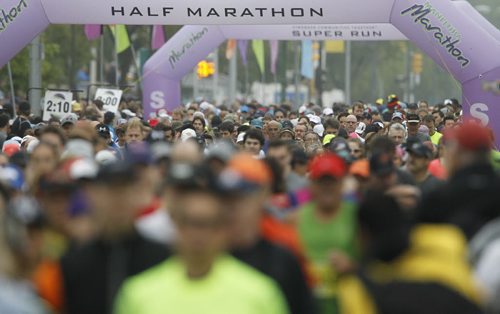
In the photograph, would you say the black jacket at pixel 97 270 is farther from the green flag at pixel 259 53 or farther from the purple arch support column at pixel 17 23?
the green flag at pixel 259 53

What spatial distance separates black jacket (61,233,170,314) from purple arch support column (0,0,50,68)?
1486cm

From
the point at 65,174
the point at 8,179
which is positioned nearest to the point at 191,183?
the point at 65,174

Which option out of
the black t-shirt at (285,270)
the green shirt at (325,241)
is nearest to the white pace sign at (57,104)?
the green shirt at (325,241)

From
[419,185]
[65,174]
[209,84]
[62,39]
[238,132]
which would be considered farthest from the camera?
[209,84]

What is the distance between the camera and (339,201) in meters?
8.15

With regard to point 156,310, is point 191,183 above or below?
above

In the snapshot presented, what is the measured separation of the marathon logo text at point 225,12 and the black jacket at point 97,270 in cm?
1545

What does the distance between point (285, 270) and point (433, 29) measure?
49.1ft

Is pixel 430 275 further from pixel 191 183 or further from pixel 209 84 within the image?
pixel 209 84

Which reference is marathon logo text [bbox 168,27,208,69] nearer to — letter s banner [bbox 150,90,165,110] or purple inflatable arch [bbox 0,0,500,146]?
letter s banner [bbox 150,90,165,110]

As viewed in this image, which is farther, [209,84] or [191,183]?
[209,84]

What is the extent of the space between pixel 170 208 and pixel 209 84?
87293 millimetres

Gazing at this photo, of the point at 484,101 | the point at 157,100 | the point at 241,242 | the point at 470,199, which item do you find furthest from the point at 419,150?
the point at 157,100

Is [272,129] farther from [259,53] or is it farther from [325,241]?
[259,53]
